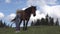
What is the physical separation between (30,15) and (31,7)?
43.9 inches

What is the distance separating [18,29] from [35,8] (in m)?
2.72

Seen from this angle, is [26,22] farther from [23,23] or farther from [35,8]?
[35,8]

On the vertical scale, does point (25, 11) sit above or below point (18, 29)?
above

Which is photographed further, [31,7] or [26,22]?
[26,22]

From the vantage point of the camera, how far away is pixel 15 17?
2112cm

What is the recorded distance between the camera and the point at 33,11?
20.5 m

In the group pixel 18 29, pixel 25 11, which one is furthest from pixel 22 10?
pixel 18 29

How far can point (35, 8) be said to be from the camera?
66.6 ft

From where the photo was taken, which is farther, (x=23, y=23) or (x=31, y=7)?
(x=23, y=23)

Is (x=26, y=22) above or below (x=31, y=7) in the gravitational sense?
below

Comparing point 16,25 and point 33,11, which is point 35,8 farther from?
point 16,25

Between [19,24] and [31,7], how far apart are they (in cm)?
A: 233

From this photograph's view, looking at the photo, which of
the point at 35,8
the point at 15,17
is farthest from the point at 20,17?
the point at 35,8

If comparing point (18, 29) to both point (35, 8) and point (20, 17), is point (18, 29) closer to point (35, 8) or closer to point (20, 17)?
point (20, 17)
